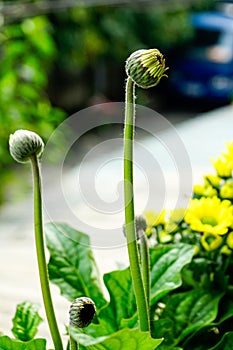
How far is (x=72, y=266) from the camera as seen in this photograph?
2.54ft

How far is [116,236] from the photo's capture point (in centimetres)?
58

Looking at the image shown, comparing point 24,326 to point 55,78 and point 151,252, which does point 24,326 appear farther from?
point 55,78

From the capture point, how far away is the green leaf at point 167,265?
2.34 feet

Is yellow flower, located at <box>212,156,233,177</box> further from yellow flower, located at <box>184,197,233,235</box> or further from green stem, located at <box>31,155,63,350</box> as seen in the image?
green stem, located at <box>31,155,63,350</box>

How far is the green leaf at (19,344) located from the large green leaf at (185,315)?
142 mm

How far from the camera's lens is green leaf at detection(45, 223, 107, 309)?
765 millimetres

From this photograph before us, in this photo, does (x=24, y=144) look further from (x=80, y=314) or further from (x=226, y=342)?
(x=226, y=342)

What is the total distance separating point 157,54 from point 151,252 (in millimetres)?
284

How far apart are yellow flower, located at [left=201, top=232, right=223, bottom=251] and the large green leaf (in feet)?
0.15

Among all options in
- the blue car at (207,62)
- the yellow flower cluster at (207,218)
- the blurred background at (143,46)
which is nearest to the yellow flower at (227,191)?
the yellow flower cluster at (207,218)

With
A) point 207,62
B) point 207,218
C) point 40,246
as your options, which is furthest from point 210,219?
point 207,62

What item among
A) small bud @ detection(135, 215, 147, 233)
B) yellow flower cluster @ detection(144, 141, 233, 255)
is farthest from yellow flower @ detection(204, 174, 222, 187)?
small bud @ detection(135, 215, 147, 233)

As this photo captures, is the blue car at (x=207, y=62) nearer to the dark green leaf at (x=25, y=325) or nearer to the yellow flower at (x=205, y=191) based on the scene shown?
the yellow flower at (x=205, y=191)

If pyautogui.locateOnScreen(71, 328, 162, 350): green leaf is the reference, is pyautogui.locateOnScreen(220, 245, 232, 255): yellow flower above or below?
above
